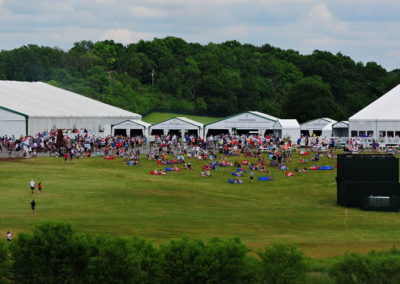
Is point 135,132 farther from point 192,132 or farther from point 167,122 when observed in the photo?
point 192,132

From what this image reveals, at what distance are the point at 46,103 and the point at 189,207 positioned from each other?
49.5m

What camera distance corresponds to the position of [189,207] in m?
58.2

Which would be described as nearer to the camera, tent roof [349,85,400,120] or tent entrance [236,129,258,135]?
tent roof [349,85,400,120]

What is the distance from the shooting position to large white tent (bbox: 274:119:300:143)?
98.1 metres

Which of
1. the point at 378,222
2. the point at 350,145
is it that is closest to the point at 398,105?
the point at 350,145

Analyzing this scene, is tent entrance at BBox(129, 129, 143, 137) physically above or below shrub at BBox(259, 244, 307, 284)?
above

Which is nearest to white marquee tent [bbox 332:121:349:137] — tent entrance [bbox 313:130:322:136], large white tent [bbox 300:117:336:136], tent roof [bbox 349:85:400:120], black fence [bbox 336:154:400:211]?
tent roof [bbox 349:85:400:120]

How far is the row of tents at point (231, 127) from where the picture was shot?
324ft

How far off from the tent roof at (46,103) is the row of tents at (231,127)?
697 centimetres

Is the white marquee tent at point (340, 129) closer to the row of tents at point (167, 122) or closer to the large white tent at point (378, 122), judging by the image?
the row of tents at point (167, 122)

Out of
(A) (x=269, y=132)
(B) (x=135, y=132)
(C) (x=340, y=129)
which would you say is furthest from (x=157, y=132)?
(C) (x=340, y=129)

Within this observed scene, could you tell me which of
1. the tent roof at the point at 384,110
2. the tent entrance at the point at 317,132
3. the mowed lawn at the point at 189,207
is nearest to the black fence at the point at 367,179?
the mowed lawn at the point at 189,207

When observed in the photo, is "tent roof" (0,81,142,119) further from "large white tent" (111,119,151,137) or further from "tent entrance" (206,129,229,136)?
"tent entrance" (206,129,229,136)

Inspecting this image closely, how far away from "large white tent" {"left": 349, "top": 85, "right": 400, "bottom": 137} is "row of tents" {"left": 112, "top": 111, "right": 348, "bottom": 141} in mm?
2176
